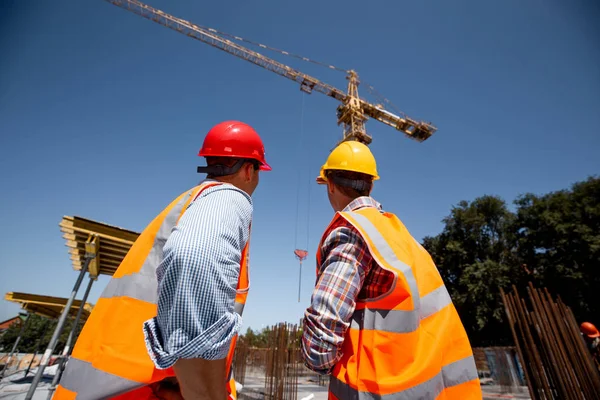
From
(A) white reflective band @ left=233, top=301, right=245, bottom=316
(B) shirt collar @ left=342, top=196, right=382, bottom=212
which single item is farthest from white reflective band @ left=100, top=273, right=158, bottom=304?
(B) shirt collar @ left=342, top=196, right=382, bottom=212

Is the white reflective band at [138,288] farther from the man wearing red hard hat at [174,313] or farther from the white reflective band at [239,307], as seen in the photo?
the white reflective band at [239,307]

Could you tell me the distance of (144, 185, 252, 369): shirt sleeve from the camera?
84 cm

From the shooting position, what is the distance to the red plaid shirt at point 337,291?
135 cm

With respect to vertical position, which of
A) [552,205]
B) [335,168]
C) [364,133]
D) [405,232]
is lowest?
[405,232]

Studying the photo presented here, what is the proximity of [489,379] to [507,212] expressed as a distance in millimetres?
15691

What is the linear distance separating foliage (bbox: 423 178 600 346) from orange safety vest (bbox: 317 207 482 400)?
2727 cm

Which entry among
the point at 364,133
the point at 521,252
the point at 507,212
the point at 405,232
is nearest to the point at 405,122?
the point at 364,133

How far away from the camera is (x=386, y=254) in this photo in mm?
1495

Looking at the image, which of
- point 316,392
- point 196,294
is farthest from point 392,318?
point 316,392

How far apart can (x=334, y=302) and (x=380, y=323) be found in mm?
230

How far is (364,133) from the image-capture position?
24.5 m

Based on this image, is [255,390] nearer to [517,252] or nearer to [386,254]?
[386,254]

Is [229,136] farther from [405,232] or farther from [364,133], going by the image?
[364,133]

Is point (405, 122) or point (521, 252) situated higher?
point (405, 122)
